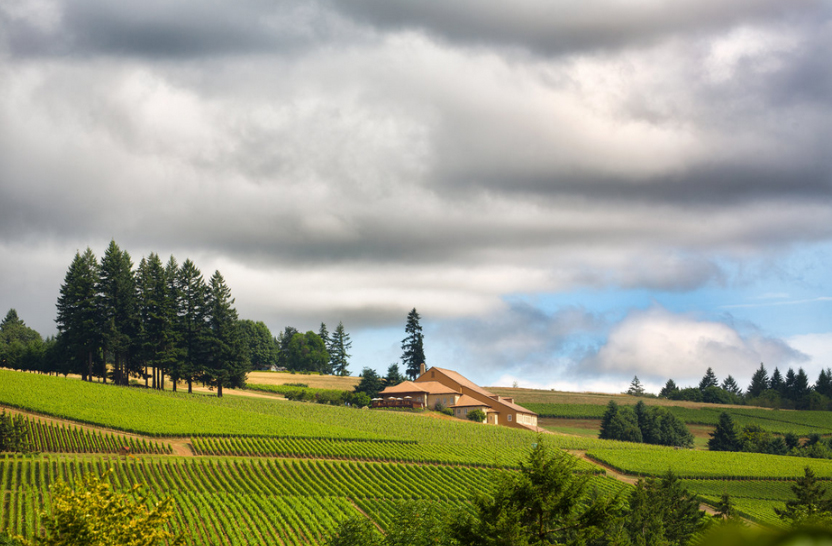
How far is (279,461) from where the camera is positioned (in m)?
61.4

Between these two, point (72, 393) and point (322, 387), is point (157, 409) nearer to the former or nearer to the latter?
point (72, 393)

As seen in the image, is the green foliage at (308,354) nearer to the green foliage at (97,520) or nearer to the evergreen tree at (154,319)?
the evergreen tree at (154,319)

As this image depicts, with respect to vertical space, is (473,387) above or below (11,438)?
above

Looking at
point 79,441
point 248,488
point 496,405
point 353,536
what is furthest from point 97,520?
point 496,405

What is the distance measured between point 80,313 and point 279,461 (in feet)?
148

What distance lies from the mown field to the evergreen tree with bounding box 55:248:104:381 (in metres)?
7.33

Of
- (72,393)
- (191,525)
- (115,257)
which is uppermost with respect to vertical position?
(115,257)

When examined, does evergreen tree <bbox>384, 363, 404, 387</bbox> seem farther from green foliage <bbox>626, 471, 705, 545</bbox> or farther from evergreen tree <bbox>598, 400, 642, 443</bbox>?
green foliage <bbox>626, 471, 705, 545</bbox>

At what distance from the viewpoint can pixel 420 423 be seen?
3593 inches

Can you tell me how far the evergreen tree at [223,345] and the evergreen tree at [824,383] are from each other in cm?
13837

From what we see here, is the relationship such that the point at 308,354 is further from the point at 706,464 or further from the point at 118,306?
the point at 706,464

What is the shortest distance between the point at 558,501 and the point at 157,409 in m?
65.7

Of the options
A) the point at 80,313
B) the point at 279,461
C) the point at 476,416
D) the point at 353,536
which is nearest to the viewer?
the point at 353,536

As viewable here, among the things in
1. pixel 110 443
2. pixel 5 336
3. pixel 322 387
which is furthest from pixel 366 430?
pixel 5 336
